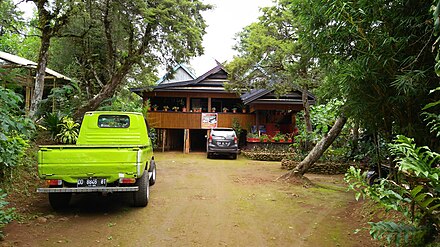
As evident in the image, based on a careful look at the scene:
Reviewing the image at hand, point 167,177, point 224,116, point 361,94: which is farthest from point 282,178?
point 224,116

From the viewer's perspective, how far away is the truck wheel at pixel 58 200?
5280mm

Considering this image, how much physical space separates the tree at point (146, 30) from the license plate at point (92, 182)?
678 centimetres

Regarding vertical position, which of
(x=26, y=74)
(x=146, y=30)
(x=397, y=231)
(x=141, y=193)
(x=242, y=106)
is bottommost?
(x=141, y=193)

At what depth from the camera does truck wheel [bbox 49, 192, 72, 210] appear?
5.28 metres

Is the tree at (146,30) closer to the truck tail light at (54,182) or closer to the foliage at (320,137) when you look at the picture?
the foliage at (320,137)

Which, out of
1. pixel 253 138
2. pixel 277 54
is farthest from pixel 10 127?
pixel 253 138

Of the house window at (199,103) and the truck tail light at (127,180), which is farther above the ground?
the house window at (199,103)

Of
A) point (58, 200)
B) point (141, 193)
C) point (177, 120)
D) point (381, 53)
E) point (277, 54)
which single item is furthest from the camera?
point (177, 120)

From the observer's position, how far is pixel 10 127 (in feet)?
14.9

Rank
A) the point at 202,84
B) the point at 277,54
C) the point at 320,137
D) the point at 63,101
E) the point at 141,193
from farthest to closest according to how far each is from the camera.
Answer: the point at 202,84
the point at 63,101
the point at 320,137
the point at 277,54
the point at 141,193

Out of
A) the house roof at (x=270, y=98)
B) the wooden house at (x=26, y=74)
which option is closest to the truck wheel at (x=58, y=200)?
the wooden house at (x=26, y=74)

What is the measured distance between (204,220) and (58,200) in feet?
8.62

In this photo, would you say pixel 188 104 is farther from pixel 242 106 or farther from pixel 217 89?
pixel 242 106

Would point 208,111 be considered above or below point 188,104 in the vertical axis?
below
